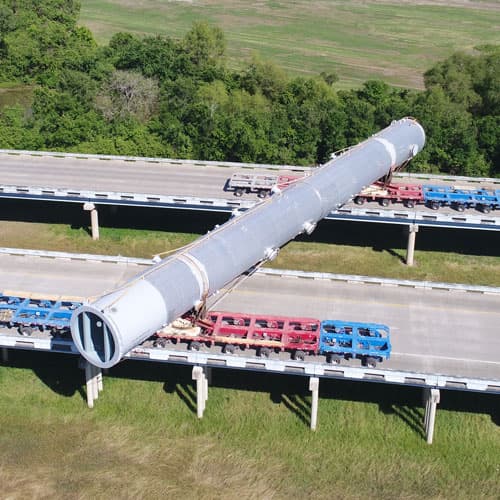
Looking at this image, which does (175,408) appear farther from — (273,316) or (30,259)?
(30,259)

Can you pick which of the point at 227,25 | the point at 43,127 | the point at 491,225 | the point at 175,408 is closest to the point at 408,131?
the point at 491,225

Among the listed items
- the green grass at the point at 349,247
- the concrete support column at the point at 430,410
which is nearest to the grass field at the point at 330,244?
the green grass at the point at 349,247

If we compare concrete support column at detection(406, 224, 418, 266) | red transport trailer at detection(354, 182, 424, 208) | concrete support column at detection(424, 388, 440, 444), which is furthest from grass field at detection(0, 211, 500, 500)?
red transport trailer at detection(354, 182, 424, 208)

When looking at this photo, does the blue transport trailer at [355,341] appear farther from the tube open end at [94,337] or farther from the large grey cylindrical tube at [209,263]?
the tube open end at [94,337]

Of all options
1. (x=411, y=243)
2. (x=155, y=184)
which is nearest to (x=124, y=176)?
(x=155, y=184)

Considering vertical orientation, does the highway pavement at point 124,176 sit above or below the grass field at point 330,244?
above

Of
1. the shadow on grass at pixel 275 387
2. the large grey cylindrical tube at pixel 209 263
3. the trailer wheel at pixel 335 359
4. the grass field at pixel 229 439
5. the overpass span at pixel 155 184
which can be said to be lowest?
the grass field at pixel 229 439
